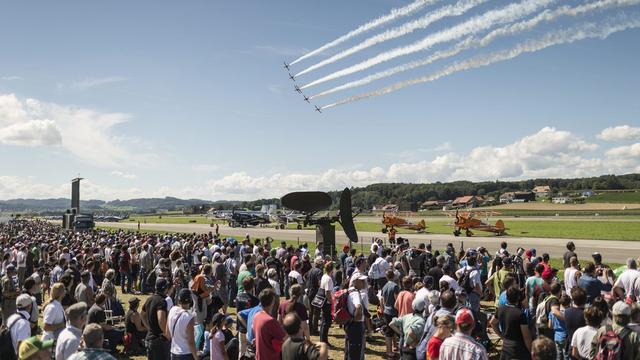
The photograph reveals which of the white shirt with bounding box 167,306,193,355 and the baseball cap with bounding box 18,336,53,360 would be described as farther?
the white shirt with bounding box 167,306,193,355

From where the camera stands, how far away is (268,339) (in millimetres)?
5441

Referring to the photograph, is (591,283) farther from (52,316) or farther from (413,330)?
(52,316)

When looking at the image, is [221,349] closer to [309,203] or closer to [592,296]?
[592,296]

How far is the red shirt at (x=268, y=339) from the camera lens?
540 centimetres

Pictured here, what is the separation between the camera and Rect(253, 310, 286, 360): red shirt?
5.40m

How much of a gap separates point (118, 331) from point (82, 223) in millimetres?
44490

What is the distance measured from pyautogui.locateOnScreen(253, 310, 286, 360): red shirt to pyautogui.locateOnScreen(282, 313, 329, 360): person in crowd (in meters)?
0.58

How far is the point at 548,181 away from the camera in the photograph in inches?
6708

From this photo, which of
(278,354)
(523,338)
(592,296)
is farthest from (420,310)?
(592,296)

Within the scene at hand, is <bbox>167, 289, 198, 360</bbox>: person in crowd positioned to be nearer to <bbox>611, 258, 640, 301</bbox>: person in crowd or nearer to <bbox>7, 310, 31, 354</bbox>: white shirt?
<bbox>7, 310, 31, 354</bbox>: white shirt

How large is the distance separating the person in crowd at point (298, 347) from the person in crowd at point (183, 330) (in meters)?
1.97

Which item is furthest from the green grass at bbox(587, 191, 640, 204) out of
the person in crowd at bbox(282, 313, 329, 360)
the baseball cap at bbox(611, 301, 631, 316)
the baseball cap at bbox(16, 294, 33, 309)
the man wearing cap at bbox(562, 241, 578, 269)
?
the baseball cap at bbox(16, 294, 33, 309)

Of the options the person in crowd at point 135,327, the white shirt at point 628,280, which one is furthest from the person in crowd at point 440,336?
the person in crowd at point 135,327

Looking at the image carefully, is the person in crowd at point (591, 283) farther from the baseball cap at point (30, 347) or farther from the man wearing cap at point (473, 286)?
the baseball cap at point (30, 347)
